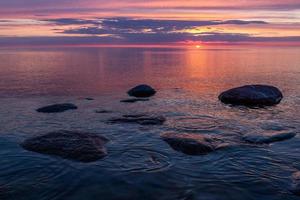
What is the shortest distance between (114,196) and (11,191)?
3.55 metres

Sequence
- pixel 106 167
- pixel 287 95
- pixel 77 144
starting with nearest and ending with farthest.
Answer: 1. pixel 106 167
2. pixel 77 144
3. pixel 287 95

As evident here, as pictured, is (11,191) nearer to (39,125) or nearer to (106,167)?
(106,167)

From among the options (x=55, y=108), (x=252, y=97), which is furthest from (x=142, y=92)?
(x=55, y=108)

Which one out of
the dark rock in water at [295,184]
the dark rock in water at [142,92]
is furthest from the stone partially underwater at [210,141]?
the dark rock in water at [142,92]

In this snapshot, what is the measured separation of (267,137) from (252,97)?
11882mm

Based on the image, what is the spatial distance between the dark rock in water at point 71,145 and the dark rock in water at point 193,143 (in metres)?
3.37

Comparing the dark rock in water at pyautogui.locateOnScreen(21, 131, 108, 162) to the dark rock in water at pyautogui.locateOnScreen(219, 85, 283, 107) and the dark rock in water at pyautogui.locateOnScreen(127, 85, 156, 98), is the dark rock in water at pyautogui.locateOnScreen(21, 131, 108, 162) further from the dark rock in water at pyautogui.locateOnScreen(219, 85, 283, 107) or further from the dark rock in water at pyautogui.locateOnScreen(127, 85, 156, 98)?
the dark rock in water at pyautogui.locateOnScreen(127, 85, 156, 98)

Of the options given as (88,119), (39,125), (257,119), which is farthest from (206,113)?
(39,125)

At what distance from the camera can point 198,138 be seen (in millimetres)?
19609

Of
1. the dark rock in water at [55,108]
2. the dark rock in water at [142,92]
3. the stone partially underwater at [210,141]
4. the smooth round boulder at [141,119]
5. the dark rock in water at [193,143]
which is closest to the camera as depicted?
the dark rock in water at [193,143]

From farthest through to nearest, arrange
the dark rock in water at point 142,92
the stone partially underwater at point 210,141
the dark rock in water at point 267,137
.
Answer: the dark rock in water at point 142,92 → the dark rock in water at point 267,137 → the stone partially underwater at point 210,141

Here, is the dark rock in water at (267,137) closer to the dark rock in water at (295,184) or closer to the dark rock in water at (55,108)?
the dark rock in water at (295,184)

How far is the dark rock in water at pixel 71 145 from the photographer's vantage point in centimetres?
1706

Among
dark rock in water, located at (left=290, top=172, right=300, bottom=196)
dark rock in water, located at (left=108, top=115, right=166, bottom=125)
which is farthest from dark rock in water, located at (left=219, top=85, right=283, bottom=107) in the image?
dark rock in water, located at (left=290, top=172, right=300, bottom=196)
